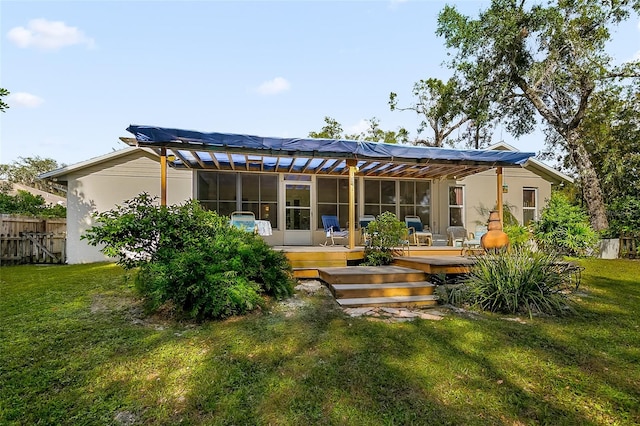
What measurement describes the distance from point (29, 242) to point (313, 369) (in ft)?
36.1

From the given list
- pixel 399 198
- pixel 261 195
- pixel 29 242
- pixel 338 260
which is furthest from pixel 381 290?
pixel 29 242

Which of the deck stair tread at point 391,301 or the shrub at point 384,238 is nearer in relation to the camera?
the deck stair tread at point 391,301

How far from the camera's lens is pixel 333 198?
10164mm

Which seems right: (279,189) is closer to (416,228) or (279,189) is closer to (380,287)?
(416,228)

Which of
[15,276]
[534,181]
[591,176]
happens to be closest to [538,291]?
[534,181]

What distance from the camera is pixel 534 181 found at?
12523mm

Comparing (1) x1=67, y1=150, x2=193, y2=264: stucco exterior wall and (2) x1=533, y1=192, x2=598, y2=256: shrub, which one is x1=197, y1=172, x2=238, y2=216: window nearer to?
(1) x1=67, y1=150, x2=193, y2=264: stucco exterior wall

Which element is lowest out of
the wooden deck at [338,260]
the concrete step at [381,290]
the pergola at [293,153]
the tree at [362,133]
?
the concrete step at [381,290]

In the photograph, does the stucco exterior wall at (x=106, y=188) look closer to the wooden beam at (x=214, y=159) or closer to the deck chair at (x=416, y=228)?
the wooden beam at (x=214, y=159)

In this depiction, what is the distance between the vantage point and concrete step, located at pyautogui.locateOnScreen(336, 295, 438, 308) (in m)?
4.95

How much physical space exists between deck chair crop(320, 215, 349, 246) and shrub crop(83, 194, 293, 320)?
3.79m

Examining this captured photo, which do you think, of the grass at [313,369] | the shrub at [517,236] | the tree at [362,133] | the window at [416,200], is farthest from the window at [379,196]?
the tree at [362,133]

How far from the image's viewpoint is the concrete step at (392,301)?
495 centimetres

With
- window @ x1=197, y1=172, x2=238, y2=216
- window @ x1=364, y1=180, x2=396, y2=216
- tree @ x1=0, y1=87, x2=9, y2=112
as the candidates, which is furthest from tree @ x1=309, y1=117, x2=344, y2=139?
tree @ x1=0, y1=87, x2=9, y2=112
